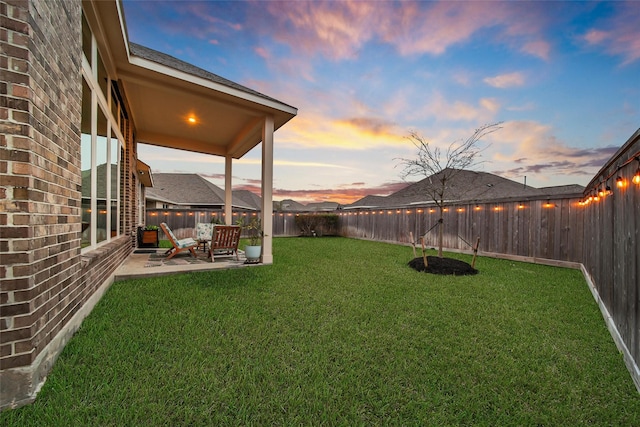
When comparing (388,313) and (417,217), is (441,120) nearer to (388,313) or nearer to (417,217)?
(417,217)

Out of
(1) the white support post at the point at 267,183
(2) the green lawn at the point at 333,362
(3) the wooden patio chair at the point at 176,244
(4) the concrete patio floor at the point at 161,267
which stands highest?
(1) the white support post at the point at 267,183

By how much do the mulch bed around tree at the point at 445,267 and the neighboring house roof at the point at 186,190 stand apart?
57.6ft

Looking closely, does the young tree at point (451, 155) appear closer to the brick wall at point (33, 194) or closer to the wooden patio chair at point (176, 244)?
the wooden patio chair at point (176, 244)

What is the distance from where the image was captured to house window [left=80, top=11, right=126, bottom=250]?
10.3ft

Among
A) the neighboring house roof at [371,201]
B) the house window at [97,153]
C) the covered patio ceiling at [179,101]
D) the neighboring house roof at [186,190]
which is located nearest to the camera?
the house window at [97,153]

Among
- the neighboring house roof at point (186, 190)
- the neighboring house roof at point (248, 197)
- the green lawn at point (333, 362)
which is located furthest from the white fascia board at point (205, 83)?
the neighboring house roof at point (248, 197)

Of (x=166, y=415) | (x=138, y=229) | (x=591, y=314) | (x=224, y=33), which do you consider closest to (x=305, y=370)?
(x=166, y=415)

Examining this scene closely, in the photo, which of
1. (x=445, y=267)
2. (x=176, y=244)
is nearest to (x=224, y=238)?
(x=176, y=244)

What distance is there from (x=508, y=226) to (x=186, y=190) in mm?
21986

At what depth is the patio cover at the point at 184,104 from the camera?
3.85m

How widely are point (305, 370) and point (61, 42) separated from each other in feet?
11.5

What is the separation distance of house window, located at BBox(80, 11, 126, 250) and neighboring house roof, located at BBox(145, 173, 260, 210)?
1591 centimetres

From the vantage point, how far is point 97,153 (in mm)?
3600

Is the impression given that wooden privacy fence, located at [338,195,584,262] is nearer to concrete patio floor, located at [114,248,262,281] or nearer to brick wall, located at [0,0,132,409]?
concrete patio floor, located at [114,248,262,281]
